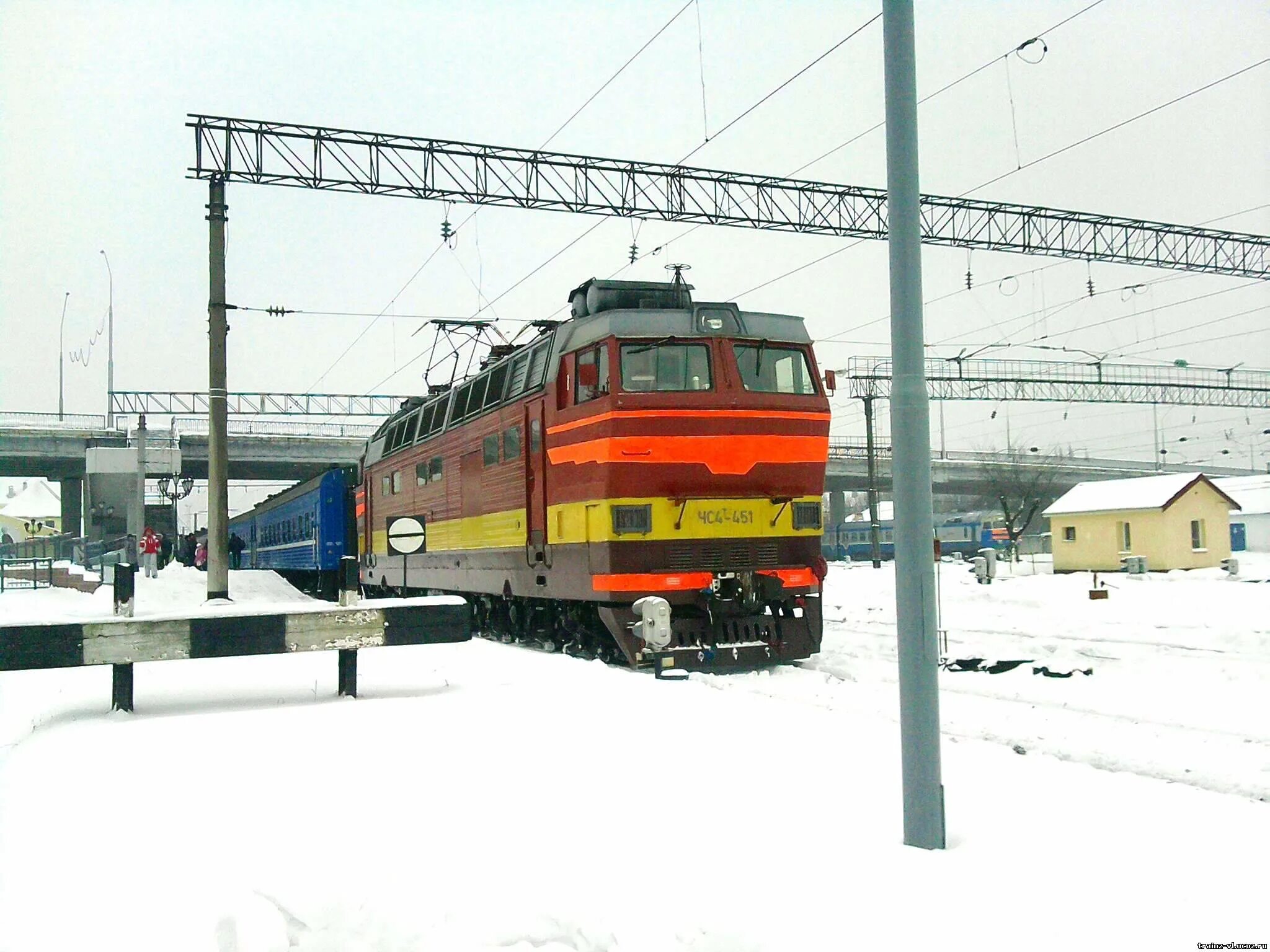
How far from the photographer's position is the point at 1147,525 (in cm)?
3581

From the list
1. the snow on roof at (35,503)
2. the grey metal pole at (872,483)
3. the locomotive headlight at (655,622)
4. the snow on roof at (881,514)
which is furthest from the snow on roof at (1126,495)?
the snow on roof at (35,503)

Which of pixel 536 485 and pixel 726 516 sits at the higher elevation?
pixel 536 485

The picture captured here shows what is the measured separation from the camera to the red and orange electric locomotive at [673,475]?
37.8ft

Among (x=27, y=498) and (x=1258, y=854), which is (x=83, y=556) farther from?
(x=27, y=498)

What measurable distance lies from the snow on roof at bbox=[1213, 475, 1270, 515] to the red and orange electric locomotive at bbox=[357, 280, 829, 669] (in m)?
47.0

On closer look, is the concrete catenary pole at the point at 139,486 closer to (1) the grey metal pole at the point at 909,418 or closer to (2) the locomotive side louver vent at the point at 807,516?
(2) the locomotive side louver vent at the point at 807,516

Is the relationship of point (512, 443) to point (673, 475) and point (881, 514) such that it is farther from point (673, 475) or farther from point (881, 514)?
point (881, 514)

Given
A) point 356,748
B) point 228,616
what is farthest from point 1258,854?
point 228,616

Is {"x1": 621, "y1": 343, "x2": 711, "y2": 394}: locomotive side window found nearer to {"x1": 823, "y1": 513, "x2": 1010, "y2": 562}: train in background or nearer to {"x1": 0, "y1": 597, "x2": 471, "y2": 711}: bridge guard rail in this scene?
{"x1": 0, "y1": 597, "x2": 471, "y2": 711}: bridge guard rail

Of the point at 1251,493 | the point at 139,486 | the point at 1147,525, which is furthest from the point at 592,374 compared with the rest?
the point at 1251,493

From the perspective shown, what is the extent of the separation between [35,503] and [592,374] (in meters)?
111

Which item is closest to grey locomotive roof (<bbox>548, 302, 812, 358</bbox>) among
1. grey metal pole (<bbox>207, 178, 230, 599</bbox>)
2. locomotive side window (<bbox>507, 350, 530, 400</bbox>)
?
locomotive side window (<bbox>507, 350, 530, 400</bbox>)

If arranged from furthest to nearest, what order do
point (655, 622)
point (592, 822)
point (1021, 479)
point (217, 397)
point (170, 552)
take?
1. point (1021, 479)
2. point (170, 552)
3. point (217, 397)
4. point (655, 622)
5. point (592, 822)

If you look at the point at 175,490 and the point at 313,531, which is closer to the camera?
the point at 313,531
